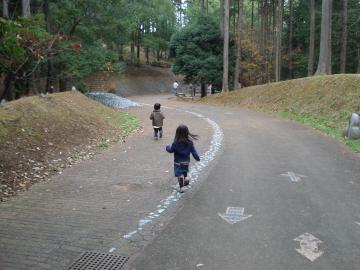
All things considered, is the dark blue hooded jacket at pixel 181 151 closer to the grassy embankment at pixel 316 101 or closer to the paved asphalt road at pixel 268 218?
A: the paved asphalt road at pixel 268 218

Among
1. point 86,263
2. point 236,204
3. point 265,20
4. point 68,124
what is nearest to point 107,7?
point 68,124

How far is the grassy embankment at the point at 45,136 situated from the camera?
9.26 metres

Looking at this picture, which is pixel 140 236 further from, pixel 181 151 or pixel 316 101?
pixel 316 101

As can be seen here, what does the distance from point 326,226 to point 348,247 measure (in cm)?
74

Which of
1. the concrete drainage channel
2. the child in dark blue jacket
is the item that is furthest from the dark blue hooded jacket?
the concrete drainage channel

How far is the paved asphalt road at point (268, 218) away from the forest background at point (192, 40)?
11.9 ft

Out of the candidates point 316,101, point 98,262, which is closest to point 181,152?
point 98,262

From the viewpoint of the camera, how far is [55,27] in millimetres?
25656

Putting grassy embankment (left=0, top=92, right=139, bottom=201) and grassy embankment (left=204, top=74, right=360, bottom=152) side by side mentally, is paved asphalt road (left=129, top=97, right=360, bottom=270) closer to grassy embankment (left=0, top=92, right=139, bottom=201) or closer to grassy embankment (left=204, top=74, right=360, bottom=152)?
grassy embankment (left=204, top=74, right=360, bottom=152)

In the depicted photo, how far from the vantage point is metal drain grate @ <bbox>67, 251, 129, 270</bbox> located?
5.02 metres

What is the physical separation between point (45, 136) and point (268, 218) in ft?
24.2

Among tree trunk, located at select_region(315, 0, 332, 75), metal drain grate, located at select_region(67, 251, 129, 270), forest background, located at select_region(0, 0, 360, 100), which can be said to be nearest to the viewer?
metal drain grate, located at select_region(67, 251, 129, 270)

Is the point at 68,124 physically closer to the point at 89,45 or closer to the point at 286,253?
the point at 286,253

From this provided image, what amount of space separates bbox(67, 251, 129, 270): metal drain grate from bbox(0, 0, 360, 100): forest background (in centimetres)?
309
